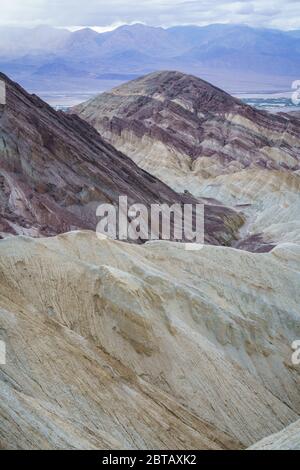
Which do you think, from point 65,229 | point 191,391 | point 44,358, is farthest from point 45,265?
point 65,229

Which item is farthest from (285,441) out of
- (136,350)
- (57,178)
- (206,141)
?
(206,141)

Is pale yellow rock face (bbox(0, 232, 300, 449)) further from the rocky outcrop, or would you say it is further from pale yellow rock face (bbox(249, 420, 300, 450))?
the rocky outcrop

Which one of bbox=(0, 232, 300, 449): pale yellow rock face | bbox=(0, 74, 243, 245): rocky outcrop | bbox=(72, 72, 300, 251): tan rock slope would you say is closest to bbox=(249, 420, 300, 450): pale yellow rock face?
bbox=(0, 232, 300, 449): pale yellow rock face

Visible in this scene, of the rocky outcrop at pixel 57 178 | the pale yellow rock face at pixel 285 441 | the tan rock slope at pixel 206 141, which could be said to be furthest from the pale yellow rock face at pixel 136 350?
the tan rock slope at pixel 206 141

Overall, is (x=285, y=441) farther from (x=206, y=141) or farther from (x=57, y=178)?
(x=206, y=141)
